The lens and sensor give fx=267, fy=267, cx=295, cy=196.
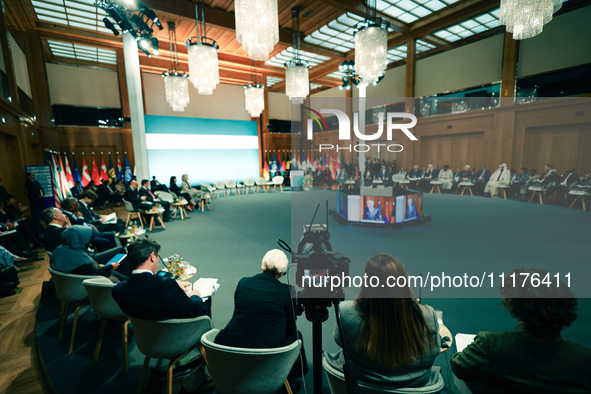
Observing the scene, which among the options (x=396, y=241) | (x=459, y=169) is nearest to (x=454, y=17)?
(x=459, y=169)

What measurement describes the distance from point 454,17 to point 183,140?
11.1 meters

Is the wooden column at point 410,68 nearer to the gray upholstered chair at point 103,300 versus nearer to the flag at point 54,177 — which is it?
the gray upholstered chair at point 103,300

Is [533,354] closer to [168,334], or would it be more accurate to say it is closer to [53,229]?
[168,334]

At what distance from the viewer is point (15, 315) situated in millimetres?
2814

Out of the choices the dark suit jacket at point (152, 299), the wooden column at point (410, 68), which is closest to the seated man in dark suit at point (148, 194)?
the dark suit jacket at point (152, 299)

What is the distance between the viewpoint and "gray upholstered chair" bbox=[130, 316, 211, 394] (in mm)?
1564

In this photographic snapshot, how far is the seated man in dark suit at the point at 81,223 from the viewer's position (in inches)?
149

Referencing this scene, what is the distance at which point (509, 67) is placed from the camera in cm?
890

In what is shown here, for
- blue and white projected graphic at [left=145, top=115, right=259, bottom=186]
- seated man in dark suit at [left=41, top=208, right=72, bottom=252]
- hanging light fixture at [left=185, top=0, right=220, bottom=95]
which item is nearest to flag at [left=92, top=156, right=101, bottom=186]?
blue and white projected graphic at [left=145, top=115, right=259, bottom=186]

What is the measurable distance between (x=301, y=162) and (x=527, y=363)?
573 inches

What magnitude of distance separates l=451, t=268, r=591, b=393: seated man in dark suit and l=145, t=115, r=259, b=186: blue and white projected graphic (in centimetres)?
1221

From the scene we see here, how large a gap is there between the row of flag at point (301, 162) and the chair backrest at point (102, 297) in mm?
9034

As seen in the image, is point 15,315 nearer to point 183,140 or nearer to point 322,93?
point 183,140

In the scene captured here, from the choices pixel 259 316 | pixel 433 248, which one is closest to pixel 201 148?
pixel 433 248
